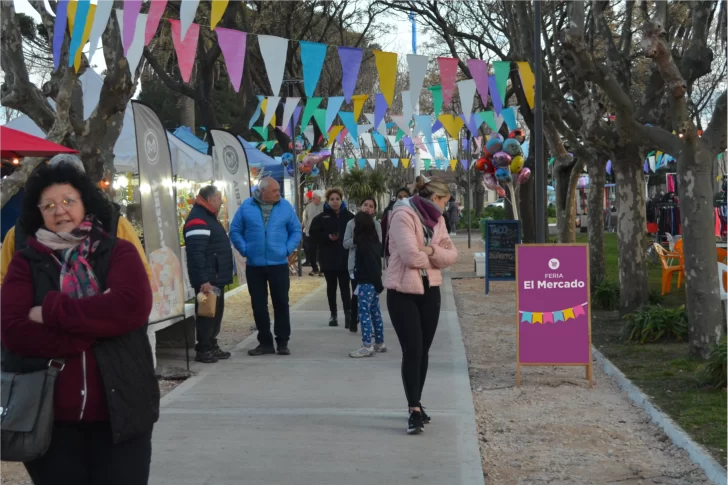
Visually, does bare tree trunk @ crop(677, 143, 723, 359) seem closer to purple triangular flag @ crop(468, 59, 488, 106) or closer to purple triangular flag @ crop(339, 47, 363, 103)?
purple triangular flag @ crop(339, 47, 363, 103)

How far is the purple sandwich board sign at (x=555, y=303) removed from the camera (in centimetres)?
848

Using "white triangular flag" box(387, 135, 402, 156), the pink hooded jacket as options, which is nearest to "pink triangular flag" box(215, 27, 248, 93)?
the pink hooded jacket

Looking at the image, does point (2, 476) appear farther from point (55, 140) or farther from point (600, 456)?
point (55, 140)

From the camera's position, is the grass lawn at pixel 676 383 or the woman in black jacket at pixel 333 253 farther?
the woman in black jacket at pixel 333 253

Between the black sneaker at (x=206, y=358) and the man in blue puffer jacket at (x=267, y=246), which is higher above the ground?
the man in blue puffer jacket at (x=267, y=246)

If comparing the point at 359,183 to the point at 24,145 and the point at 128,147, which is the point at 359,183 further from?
the point at 24,145

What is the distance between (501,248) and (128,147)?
23.5ft

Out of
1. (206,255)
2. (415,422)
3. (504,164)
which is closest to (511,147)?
(504,164)

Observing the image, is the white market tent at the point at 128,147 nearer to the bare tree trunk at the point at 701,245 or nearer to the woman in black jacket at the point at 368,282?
the woman in black jacket at the point at 368,282

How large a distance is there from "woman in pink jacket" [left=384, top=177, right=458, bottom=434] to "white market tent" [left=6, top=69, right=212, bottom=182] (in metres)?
7.98

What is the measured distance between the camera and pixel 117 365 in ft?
10.6

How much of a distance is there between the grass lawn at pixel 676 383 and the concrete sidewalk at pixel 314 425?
5.00 feet

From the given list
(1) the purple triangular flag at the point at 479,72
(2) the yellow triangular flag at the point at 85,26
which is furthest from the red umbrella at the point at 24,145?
(1) the purple triangular flag at the point at 479,72

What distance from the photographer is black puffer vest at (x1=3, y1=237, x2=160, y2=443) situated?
126 inches
